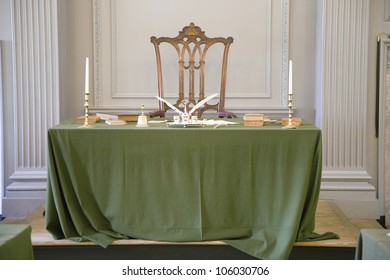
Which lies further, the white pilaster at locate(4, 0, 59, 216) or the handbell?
the white pilaster at locate(4, 0, 59, 216)

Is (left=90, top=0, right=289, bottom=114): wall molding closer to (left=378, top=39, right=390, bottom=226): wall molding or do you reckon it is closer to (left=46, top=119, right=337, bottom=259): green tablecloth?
(left=378, top=39, right=390, bottom=226): wall molding

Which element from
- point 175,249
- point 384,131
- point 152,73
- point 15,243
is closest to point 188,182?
point 175,249

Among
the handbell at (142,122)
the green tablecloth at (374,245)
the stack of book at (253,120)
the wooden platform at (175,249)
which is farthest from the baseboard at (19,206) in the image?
the green tablecloth at (374,245)

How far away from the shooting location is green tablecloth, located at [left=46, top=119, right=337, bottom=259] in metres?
3.38

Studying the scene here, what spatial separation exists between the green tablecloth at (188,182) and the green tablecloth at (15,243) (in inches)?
33.2

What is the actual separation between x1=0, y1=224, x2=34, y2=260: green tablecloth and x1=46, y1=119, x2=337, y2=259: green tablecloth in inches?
33.2

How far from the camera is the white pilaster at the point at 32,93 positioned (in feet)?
16.2

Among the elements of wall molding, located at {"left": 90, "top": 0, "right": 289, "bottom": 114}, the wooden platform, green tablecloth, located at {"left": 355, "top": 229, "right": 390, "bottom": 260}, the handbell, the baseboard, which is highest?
wall molding, located at {"left": 90, "top": 0, "right": 289, "bottom": 114}

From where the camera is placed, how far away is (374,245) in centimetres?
240

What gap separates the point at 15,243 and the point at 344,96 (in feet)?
10.9

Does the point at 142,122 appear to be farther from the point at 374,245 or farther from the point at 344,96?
the point at 344,96

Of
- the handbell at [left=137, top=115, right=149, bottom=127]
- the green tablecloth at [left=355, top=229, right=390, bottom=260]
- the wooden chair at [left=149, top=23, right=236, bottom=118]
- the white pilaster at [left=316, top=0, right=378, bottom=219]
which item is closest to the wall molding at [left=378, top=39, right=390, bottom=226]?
the white pilaster at [left=316, top=0, right=378, bottom=219]

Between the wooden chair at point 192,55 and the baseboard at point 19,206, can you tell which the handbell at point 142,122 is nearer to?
the wooden chair at point 192,55

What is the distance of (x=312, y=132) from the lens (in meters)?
3.37
